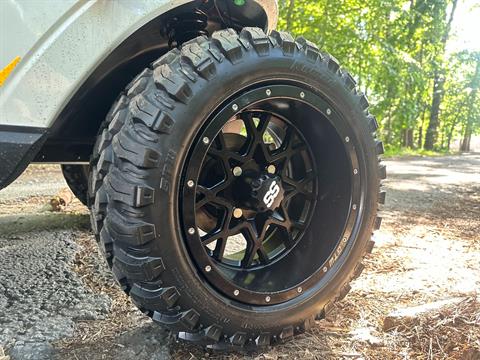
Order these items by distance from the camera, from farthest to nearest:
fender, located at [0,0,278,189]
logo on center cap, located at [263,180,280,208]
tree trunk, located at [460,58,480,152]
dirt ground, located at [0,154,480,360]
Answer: tree trunk, located at [460,58,480,152], logo on center cap, located at [263,180,280,208], dirt ground, located at [0,154,480,360], fender, located at [0,0,278,189]

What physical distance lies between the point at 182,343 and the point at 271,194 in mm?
697

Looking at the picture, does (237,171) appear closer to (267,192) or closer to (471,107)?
(267,192)

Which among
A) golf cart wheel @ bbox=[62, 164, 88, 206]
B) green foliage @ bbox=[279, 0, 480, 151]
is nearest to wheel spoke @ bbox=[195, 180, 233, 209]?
golf cart wheel @ bbox=[62, 164, 88, 206]

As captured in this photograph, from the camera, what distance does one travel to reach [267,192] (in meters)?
1.92

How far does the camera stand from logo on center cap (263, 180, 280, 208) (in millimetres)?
1924

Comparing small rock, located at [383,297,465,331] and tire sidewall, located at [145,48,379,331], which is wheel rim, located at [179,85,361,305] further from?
small rock, located at [383,297,465,331]

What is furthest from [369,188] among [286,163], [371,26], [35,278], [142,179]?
[371,26]

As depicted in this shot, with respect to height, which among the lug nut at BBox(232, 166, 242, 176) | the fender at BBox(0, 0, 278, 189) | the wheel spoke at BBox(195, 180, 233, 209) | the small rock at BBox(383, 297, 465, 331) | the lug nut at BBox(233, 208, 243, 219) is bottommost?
the small rock at BBox(383, 297, 465, 331)

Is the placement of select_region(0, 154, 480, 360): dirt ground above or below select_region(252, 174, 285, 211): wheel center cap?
below

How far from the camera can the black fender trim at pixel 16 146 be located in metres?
1.56

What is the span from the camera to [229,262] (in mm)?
2068

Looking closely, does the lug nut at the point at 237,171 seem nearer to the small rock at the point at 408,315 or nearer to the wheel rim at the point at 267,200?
the wheel rim at the point at 267,200

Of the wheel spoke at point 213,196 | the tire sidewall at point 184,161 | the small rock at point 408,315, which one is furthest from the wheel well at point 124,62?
the small rock at point 408,315

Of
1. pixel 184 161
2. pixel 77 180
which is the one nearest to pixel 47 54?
pixel 184 161
